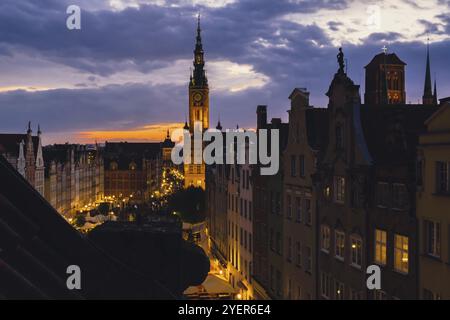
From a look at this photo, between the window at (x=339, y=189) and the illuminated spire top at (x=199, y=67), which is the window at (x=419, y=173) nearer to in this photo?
the window at (x=339, y=189)

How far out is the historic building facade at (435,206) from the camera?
15.8m

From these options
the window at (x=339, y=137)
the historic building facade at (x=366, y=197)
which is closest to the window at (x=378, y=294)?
the historic building facade at (x=366, y=197)

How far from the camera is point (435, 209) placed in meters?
16.4

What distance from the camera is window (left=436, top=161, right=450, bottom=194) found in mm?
16062

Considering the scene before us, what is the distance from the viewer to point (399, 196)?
1872 cm

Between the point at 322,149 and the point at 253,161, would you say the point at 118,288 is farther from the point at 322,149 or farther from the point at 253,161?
the point at 253,161

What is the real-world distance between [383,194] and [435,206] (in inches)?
135

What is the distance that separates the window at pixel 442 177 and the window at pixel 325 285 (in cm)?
870

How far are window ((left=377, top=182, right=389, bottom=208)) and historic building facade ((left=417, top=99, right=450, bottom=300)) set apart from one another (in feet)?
7.04

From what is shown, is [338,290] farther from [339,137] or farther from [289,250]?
[339,137]

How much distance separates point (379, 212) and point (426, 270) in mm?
3525

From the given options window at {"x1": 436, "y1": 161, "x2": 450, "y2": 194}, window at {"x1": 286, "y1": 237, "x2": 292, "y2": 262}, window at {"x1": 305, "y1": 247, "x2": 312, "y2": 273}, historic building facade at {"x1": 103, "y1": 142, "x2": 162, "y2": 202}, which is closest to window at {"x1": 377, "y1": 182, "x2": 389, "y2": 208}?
window at {"x1": 436, "y1": 161, "x2": 450, "y2": 194}
